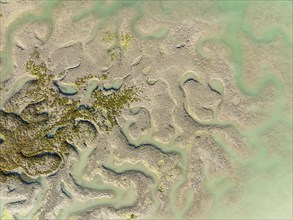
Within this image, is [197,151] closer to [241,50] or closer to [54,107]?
[241,50]

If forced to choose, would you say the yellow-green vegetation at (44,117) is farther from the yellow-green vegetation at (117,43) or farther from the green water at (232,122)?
the yellow-green vegetation at (117,43)

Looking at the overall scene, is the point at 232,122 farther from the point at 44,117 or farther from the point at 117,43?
the point at 44,117

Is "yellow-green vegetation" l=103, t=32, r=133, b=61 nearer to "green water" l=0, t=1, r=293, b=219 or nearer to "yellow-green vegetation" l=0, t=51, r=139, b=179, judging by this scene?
"green water" l=0, t=1, r=293, b=219

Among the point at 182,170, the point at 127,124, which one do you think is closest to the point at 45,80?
the point at 127,124

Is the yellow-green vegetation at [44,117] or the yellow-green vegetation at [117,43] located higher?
the yellow-green vegetation at [117,43]

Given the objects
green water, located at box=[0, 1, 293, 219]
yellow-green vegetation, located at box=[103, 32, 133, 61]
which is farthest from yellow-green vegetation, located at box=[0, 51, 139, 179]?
yellow-green vegetation, located at box=[103, 32, 133, 61]

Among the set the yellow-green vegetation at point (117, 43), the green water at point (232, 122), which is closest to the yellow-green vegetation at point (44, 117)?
the green water at point (232, 122)

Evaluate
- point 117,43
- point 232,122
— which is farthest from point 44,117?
point 232,122
